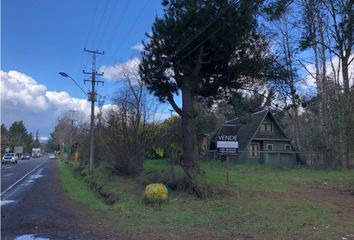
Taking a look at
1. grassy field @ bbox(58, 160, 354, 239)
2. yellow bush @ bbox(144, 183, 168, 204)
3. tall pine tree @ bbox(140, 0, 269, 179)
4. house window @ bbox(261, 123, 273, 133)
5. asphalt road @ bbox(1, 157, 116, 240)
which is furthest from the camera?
house window @ bbox(261, 123, 273, 133)

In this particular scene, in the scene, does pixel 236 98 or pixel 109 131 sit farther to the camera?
pixel 109 131

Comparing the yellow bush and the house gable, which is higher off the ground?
the house gable

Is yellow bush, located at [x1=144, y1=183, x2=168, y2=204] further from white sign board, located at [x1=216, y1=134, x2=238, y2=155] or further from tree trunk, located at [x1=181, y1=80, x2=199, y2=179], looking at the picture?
tree trunk, located at [x1=181, y1=80, x2=199, y2=179]

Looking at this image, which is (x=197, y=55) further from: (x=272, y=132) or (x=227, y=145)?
(x=272, y=132)

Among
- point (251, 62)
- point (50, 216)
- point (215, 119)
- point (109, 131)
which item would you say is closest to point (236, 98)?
point (251, 62)

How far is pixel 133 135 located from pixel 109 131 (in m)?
2.45

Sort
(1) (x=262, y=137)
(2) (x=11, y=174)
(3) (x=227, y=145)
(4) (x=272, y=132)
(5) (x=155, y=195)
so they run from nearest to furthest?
(5) (x=155, y=195) < (3) (x=227, y=145) < (2) (x=11, y=174) < (1) (x=262, y=137) < (4) (x=272, y=132)

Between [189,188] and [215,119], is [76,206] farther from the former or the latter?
[215,119]

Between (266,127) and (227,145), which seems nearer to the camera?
(227,145)

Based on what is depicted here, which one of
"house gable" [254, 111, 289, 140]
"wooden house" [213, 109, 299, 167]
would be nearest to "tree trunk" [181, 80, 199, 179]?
"wooden house" [213, 109, 299, 167]

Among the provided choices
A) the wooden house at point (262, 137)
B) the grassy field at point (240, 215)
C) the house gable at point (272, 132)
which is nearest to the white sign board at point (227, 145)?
the grassy field at point (240, 215)

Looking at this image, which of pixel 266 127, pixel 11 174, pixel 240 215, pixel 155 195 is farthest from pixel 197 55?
pixel 266 127

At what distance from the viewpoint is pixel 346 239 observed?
9.87 m

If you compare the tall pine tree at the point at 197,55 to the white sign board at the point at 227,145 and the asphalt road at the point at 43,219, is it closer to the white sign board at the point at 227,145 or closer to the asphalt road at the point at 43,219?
the white sign board at the point at 227,145
